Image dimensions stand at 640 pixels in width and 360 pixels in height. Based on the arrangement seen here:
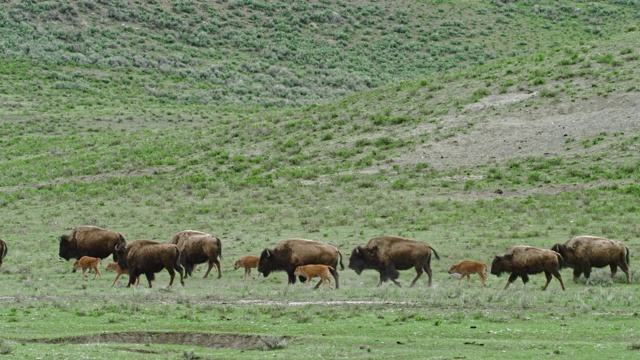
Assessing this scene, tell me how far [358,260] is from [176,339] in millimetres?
9171

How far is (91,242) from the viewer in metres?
30.1

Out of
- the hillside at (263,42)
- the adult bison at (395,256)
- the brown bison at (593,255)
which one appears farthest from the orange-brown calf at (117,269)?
the hillside at (263,42)

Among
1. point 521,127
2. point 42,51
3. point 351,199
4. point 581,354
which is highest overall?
point 42,51

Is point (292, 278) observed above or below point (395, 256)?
below

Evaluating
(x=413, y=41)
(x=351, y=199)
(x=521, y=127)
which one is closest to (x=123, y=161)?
(x=351, y=199)

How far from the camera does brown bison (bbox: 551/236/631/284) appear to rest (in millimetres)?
25234

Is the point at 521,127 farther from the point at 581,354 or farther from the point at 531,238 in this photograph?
the point at 581,354

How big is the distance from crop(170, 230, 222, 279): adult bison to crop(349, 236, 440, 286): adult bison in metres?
4.24

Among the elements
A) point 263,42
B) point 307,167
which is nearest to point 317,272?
point 307,167

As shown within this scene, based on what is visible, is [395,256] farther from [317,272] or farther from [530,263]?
[530,263]

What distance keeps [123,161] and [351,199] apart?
57.0ft

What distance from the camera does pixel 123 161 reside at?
55.7 m

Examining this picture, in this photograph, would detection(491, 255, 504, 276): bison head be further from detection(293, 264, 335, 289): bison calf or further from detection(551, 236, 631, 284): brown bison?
detection(293, 264, 335, 289): bison calf

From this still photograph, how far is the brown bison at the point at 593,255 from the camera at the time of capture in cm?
2523
